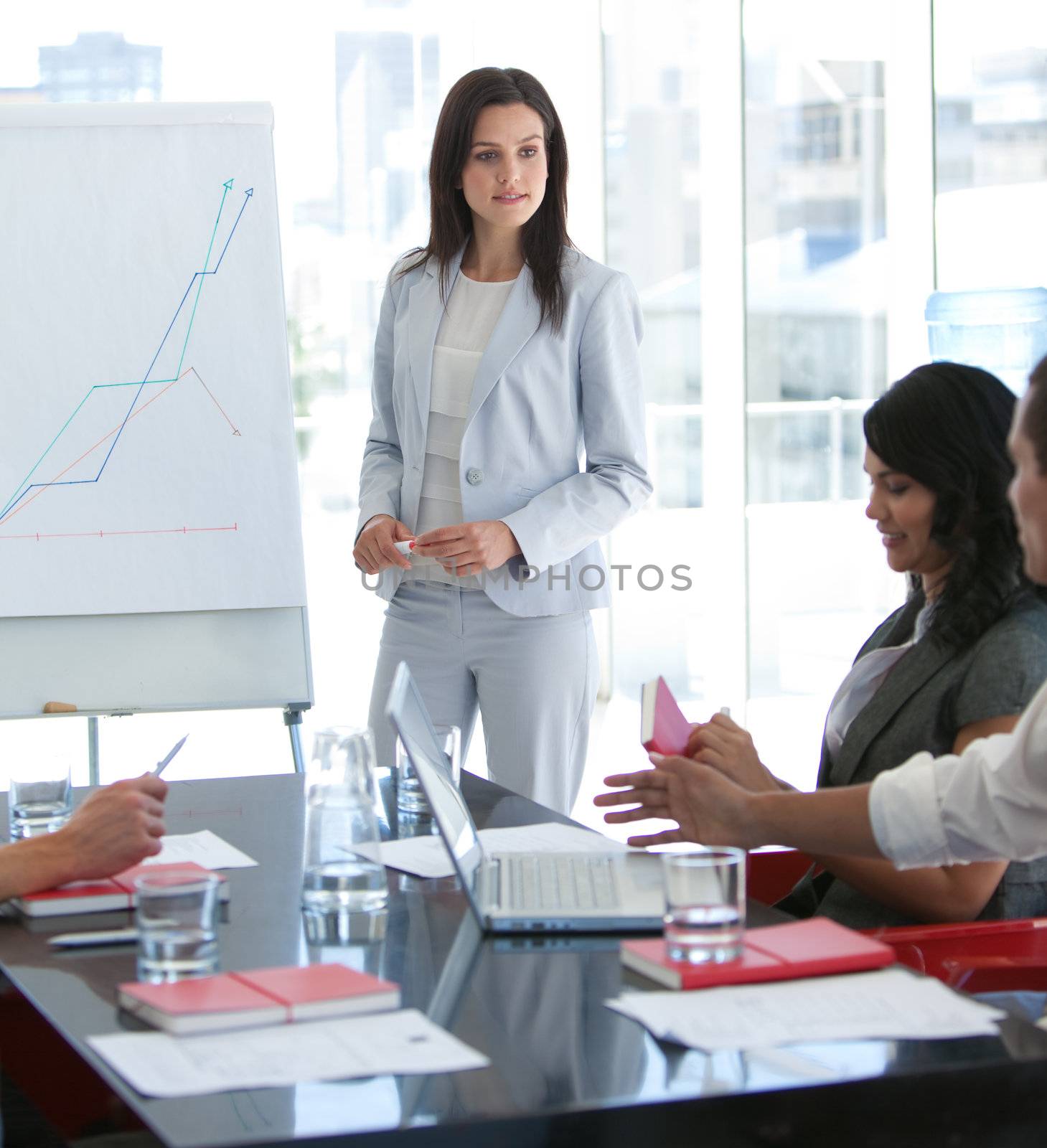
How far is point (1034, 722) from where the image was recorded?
134 cm

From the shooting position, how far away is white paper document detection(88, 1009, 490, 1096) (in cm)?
102

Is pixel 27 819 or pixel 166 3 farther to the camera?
pixel 166 3

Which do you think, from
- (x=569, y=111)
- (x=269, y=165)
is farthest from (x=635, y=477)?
(x=569, y=111)

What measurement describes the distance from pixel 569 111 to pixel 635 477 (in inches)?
157

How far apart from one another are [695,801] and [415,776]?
0.46 meters

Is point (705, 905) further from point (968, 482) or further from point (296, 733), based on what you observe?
point (296, 733)

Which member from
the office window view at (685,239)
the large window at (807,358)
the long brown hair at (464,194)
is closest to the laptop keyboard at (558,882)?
the long brown hair at (464,194)

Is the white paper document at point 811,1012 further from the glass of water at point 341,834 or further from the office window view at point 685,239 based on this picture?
the office window view at point 685,239

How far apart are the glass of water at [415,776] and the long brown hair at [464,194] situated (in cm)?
91

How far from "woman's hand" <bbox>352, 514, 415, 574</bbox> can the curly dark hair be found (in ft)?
3.55

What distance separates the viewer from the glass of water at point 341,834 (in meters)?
1.49

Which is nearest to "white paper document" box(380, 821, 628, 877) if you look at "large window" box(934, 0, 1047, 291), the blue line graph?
the blue line graph

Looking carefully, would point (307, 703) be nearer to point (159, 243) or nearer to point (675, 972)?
point (159, 243)

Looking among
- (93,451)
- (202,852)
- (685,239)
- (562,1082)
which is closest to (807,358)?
(685,239)
